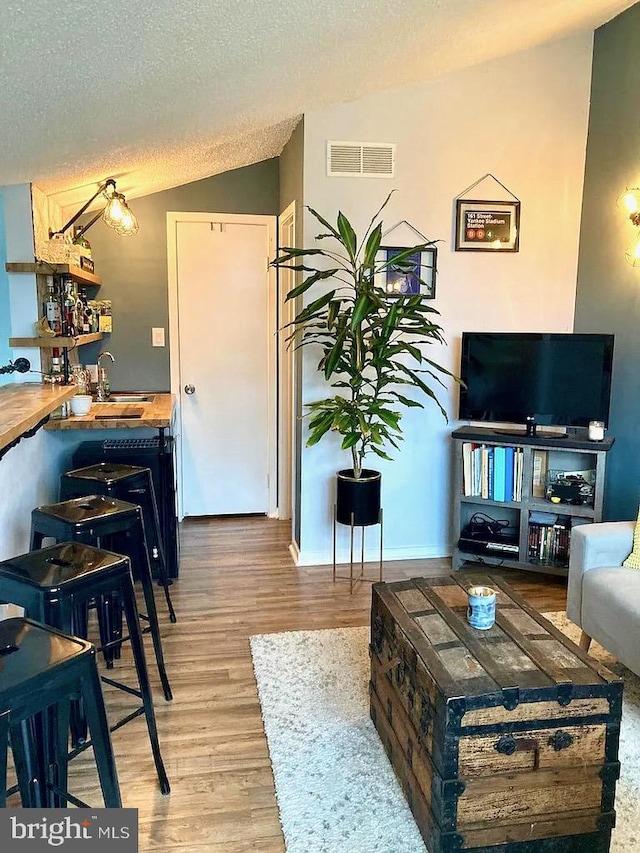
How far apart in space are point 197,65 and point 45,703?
6.33ft

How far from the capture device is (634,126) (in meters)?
3.50

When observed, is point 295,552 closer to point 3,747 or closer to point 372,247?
point 372,247

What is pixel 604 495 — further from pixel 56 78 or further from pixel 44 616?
pixel 56 78

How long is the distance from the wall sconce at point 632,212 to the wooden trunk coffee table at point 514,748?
2.39 metres

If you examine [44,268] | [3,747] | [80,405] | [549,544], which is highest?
[44,268]

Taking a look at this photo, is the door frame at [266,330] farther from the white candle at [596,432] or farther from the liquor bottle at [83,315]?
the white candle at [596,432]

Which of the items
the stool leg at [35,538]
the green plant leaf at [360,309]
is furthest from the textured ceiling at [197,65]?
the stool leg at [35,538]

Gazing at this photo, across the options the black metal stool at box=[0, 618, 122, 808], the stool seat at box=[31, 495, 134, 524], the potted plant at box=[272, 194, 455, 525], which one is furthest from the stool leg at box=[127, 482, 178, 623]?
the black metal stool at box=[0, 618, 122, 808]

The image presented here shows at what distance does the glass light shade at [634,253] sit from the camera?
3471 mm

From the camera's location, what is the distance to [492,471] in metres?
3.77

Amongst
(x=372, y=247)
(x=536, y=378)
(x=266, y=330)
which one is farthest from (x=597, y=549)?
(x=266, y=330)

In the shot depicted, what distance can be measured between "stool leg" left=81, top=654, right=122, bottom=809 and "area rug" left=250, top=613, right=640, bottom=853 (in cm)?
58

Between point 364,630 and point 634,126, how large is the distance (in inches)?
115

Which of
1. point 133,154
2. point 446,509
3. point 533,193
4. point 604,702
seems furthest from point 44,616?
point 533,193
